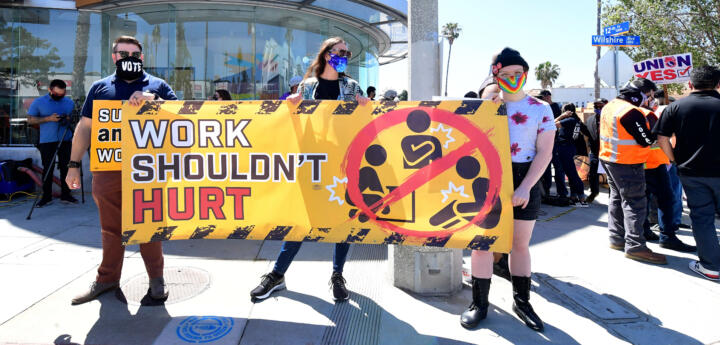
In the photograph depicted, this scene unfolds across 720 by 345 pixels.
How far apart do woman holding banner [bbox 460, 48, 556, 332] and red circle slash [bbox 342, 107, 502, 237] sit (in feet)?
0.58

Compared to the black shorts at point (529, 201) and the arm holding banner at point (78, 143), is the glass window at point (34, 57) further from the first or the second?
the black shorts at point (529, 201)

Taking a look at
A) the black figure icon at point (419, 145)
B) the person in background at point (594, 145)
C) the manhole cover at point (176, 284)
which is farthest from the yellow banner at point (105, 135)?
the person in background at point (594, 145)

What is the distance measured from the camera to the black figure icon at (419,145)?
2855mm

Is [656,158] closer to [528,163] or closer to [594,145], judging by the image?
[594,145]

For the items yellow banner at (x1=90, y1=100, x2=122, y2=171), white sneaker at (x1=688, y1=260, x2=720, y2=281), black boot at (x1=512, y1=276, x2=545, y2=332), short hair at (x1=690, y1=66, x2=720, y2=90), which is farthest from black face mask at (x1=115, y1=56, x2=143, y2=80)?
white sneaker at (x1=688, y1=260, x2=720, y2=281)

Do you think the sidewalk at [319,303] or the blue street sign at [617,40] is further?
the blue street sign at [617,40]

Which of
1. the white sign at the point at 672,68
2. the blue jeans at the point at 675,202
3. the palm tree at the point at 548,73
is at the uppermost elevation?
the palm tree at the point at 548,73

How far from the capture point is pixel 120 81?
3.18 meters

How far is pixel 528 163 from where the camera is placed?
111 inches

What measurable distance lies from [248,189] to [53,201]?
5.86 metres

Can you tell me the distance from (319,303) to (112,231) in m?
1.66

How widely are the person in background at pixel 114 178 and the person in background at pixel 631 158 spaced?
14.3ft

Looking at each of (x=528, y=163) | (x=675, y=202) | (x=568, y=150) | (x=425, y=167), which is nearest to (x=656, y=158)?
(x=675, y=202)

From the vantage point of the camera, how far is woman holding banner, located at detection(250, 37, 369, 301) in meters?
3.27
